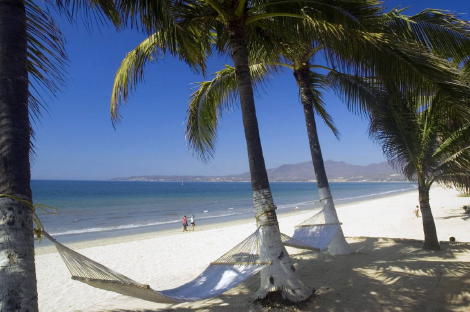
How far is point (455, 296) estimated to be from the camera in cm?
355

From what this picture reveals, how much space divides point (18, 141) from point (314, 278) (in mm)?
4085

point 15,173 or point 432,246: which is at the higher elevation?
point 15,173

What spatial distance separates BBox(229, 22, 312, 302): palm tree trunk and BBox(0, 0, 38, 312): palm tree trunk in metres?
2.33

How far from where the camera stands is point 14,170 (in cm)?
172

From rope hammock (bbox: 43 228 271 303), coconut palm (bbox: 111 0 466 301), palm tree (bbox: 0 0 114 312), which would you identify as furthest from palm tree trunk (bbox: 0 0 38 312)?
coconut palm (bbox: 111 0 466 301)

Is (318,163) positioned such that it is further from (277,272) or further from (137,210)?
(137,210)

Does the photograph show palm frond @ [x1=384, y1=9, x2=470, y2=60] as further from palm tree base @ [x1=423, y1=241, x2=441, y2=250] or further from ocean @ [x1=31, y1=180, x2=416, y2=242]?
ocean @ [x1=31, y1=180, x2=416, y2=242]

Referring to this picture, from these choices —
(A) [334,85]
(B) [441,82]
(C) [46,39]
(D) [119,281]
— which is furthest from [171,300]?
(A) [334,85]

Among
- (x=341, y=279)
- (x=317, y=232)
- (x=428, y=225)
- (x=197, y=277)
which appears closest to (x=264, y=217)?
(x=197, y=277)

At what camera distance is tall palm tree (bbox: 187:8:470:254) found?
3.40m

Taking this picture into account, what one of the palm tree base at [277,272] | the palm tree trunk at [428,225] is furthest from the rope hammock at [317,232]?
the palm tree trunk at [428,225]

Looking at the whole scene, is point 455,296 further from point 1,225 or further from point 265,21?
point 1,225

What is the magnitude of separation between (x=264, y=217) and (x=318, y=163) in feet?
9.08

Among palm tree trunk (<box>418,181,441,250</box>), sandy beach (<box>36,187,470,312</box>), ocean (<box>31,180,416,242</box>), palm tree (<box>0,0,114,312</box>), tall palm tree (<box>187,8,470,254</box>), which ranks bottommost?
ocean (<box>31,180,416,242</box>)
